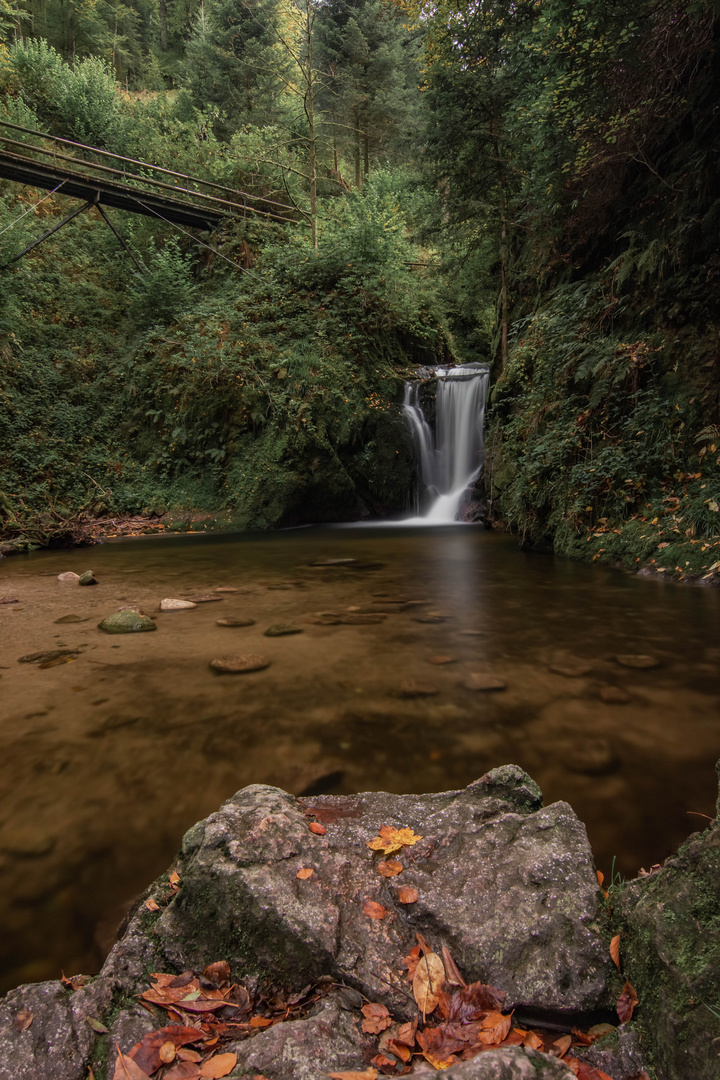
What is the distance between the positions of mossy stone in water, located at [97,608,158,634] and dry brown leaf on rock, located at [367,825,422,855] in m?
3.18

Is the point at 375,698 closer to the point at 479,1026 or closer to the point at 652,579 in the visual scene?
the point at 479,1026

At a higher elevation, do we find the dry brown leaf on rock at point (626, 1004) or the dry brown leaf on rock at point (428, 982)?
the dry brown leaf on rock at point (626, 1004)

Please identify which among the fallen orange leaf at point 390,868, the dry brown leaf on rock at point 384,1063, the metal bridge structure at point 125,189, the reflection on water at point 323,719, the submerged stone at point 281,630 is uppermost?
the metal bridge structure at point 125,189

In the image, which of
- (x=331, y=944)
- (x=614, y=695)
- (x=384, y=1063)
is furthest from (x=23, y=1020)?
(x=614, y=695)

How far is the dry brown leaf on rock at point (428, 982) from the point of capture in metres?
1.07

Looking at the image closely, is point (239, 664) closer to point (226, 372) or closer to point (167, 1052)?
point (167, 1052)

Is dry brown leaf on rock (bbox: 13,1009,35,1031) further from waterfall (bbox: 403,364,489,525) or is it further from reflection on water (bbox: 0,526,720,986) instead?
waterfall (bbox: 403,364,489,525)

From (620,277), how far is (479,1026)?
320 inches

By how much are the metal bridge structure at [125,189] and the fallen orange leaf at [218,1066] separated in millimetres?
15024

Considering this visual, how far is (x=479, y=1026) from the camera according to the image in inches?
40.5

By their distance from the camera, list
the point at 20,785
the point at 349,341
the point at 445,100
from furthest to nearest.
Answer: the point at 349,341 < the point at 445,100 < the point at 20,785

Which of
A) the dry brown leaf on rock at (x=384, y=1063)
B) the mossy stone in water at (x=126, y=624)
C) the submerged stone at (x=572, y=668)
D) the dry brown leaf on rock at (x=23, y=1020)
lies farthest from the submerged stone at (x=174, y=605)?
the dry brown leaf on rock at (x=384, y=1063)

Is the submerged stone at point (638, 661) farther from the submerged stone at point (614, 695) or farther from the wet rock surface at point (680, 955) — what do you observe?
the wet rock surface at point (680, 955)

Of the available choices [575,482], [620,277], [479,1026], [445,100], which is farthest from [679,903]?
[445,100]
